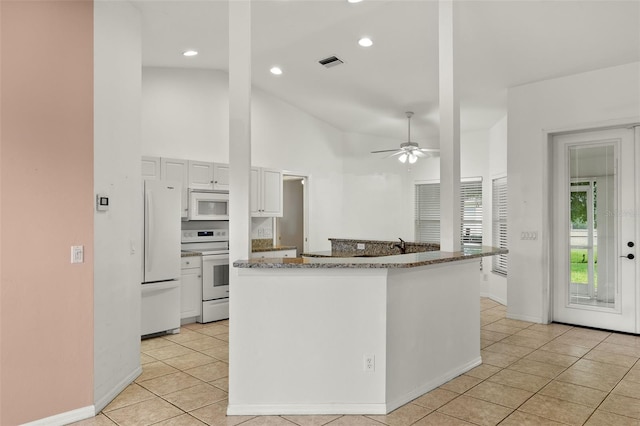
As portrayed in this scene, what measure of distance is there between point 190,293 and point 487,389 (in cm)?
347

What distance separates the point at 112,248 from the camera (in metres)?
3.17

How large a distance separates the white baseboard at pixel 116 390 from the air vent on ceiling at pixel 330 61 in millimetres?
3772

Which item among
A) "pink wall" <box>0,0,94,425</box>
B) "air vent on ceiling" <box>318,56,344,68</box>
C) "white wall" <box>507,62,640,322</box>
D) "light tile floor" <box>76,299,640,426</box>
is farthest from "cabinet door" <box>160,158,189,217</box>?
"white wall" <box>507,62,640,322</box>

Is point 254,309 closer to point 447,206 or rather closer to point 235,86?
point 235,86

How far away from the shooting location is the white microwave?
5512mm

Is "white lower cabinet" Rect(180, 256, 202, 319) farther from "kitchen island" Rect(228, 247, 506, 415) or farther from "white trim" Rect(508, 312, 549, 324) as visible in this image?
"white trim" Rect(508, 312, 549, 324)

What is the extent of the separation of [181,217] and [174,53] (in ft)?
6.19

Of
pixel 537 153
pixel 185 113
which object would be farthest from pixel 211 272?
pixel 537 153

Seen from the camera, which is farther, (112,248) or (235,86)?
(112,248)

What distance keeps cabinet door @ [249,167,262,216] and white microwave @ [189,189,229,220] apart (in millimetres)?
428

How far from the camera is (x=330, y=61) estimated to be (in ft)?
17.2

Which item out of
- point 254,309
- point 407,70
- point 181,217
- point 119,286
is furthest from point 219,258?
point 407,70

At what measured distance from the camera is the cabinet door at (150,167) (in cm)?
514

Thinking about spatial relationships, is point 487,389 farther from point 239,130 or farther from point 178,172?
point 178,172
